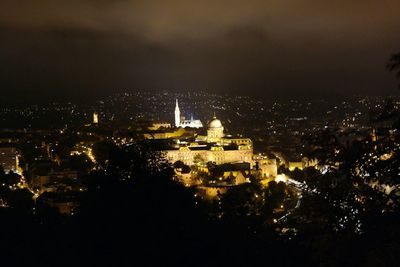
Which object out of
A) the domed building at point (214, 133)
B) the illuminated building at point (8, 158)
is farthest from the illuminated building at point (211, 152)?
the illuminated building at point (8, 158)

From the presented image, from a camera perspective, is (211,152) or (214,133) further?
(214,133)

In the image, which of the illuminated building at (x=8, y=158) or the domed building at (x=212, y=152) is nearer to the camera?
the domed building at (x=212, y=152)

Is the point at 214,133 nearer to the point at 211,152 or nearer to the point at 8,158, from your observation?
the point at 211,152

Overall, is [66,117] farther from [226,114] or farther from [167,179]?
[167,179]

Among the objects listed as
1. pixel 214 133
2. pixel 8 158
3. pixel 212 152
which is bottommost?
pixel 8 158

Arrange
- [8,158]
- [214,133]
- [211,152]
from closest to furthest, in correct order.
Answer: [211,152]
[8,158]
[214,133]

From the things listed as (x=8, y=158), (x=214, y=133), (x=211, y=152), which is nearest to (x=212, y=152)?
(x=211, y=152)

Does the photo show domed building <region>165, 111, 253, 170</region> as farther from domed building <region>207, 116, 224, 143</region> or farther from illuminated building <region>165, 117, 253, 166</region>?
domed building <region>207, 116, 224, 143</region>

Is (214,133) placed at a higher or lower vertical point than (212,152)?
higher

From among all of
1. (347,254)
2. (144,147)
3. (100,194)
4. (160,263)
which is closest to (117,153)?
(144,147)

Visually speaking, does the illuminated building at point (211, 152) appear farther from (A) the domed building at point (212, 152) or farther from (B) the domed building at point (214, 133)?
(B) the domed building at point (214, 133)

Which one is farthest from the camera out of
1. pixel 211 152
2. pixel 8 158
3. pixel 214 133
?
pixel 214 133
